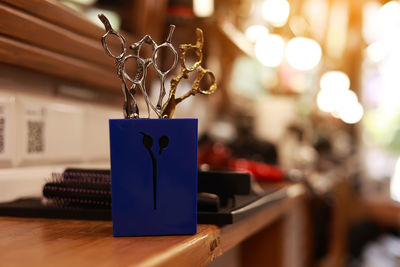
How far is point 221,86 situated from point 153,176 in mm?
1790

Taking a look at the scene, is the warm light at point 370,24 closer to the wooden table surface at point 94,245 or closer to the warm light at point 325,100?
the warm light at point 325,100

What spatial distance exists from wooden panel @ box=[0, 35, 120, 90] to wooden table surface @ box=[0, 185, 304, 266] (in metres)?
0.32

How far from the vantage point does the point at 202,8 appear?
167 cm

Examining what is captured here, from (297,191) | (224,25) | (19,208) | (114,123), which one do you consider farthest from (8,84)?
(224,25)

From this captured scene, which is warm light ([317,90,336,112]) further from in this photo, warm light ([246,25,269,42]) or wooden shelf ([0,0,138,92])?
wooden shelf ([0,0,138,92])

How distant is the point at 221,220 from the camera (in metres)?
0.67

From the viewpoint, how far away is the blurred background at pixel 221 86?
927 millimetres

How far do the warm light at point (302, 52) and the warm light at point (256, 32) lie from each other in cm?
53

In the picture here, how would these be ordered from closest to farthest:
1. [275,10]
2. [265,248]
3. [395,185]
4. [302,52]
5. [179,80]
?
[179,80] → [265,248] → [275,10] → [302,52] → [395,185]

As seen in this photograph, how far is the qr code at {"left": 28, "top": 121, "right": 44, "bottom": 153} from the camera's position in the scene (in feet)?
3.14

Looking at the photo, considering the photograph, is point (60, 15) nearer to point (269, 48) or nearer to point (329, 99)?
point (269, 48)

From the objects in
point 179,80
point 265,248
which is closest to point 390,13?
point 265,248

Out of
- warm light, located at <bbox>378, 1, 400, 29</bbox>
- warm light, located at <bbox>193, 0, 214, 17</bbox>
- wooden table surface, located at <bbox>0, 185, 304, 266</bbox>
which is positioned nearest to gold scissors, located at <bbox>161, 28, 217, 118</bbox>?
wooden table surface, located at <bbox>0, 185, 304, 266</bbox>

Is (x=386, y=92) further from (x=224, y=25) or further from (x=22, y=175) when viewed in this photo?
(x=22, y=175)
